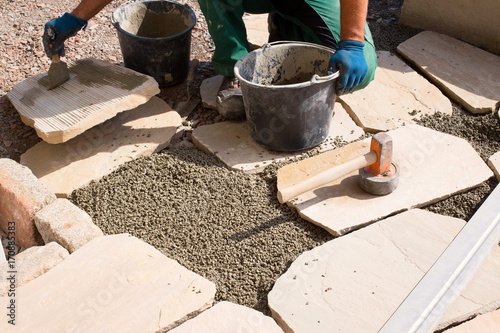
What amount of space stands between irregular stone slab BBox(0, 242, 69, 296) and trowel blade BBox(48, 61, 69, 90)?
1.30 meters

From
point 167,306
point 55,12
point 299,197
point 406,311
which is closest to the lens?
point 406,311

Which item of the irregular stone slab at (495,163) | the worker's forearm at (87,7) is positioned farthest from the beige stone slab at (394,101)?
the worker's forearm at (87,7)

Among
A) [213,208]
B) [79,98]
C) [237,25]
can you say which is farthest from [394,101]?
[79,98]

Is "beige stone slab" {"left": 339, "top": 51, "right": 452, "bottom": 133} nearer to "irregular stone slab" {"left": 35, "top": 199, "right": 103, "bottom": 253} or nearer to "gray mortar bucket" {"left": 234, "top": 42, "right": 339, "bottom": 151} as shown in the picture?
"gray mortar bucket" {"left": 234, "top": 42, "right": 339, "bottom": 151}

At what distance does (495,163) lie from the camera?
2.99 m

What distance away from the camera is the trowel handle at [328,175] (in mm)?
2518

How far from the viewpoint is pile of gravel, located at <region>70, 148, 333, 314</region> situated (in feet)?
8.09

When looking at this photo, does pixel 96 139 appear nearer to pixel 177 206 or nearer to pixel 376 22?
pixel 177 206

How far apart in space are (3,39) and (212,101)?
82.2 inches

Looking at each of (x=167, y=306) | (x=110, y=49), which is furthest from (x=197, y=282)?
(x=110, y=49)

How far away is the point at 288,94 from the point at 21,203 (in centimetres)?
163

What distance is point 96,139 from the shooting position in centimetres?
331

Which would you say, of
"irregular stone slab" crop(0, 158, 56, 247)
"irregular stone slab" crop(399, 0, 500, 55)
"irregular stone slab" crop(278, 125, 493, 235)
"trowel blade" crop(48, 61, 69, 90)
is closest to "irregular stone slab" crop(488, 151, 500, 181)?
"irregular stone slab" crop(278, 125, 493, 235)

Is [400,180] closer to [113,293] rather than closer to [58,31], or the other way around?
[113,293]
